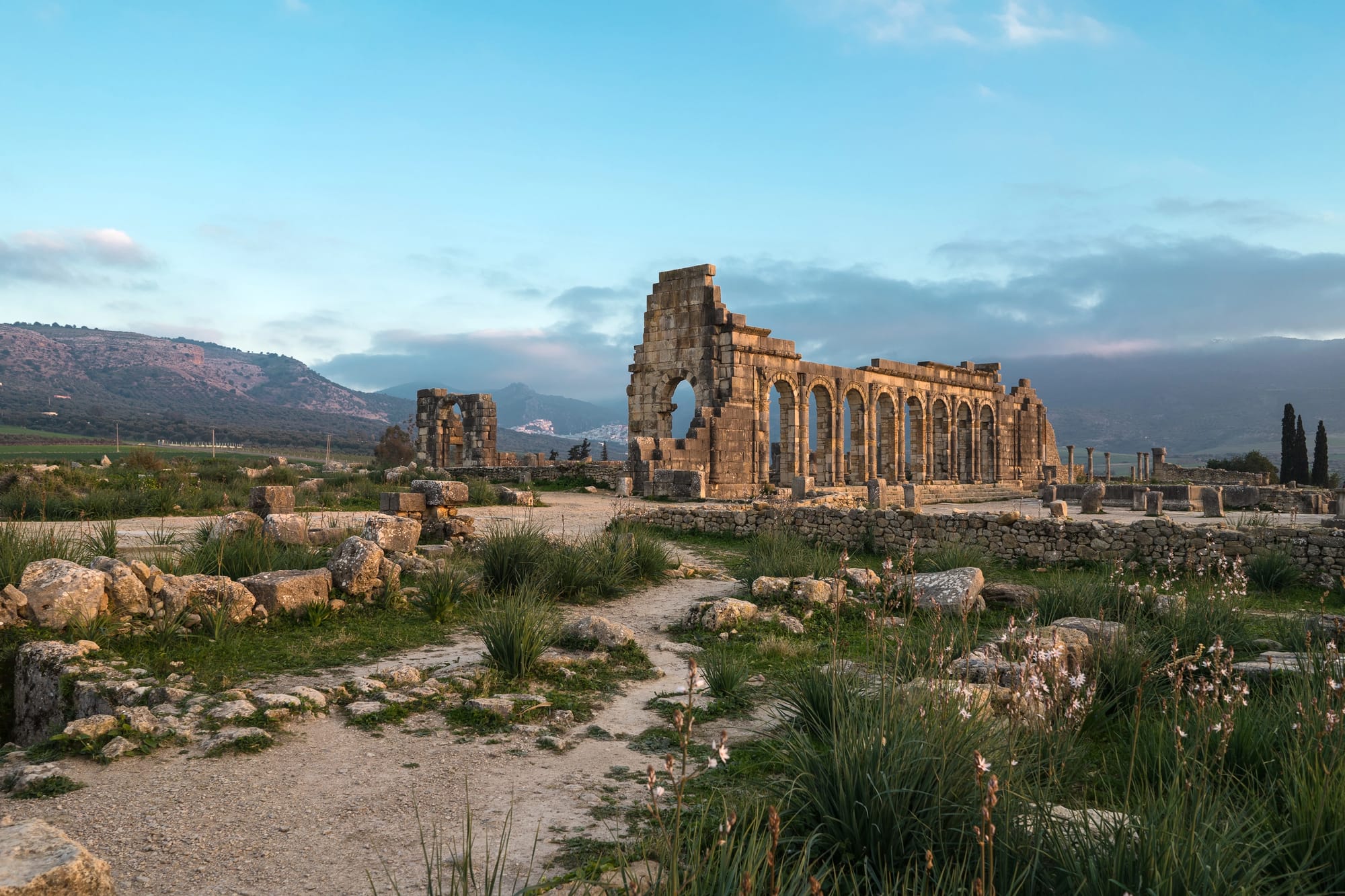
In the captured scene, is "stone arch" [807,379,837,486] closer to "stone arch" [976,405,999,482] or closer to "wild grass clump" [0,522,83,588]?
"stone arch" [976,405,999,482]

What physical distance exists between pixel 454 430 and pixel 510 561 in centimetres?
2943

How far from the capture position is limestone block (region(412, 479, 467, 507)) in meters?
15.7

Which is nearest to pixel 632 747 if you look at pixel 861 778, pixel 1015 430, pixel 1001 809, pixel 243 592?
pixel 861 778

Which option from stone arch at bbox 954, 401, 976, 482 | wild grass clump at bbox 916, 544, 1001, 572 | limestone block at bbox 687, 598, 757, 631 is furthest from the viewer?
stone arch at bbox 954, 401, 976, 482

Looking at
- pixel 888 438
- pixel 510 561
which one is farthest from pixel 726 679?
pixel 888 438

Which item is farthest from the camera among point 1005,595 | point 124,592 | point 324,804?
point 1005,595

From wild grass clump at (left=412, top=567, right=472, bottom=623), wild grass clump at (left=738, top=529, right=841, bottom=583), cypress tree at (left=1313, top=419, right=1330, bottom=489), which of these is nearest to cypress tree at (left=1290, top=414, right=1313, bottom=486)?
cypress tree at (left=1313, top=419, right=1330, bottom=489)

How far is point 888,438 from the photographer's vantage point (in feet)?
114

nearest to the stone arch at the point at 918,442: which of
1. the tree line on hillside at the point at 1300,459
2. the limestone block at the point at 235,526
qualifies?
the tree line on hillside at the point at 1300,459

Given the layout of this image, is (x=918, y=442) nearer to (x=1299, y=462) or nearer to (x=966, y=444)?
(x=966, y=444)

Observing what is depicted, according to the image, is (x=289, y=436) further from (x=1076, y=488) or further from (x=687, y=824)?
(x=687, y=824)

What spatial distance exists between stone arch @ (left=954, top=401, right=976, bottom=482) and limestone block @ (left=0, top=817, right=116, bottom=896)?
38.7 metres

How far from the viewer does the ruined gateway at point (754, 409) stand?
1001 inches

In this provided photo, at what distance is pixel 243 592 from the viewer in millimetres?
8398
